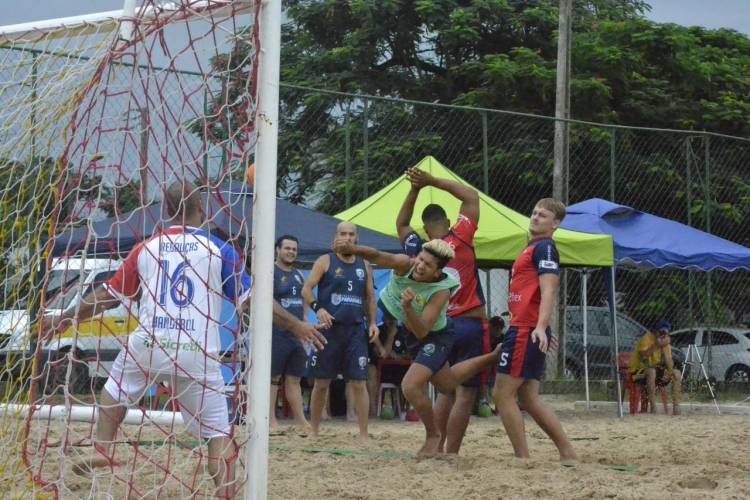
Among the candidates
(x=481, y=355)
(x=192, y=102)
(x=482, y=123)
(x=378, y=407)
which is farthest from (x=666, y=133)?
(x=192, y=102)

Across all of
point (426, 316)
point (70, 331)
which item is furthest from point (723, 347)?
point (70, 331)

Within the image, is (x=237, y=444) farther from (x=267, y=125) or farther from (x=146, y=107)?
(x=146, y=107)

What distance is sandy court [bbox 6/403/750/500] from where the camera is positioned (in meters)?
5.89

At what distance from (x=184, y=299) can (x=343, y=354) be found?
4.07 meters

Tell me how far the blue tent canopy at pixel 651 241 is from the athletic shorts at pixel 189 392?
8477 mm

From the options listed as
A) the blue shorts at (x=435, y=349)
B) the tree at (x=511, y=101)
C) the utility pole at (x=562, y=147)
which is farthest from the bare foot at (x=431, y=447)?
the utility pole at (x=562, y=147)

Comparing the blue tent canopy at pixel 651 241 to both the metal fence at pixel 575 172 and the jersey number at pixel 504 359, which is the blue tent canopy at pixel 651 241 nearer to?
the metal fence at pixel 575 172

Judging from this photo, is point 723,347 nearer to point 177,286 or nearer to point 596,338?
point 596,338

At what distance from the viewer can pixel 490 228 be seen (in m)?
12.1

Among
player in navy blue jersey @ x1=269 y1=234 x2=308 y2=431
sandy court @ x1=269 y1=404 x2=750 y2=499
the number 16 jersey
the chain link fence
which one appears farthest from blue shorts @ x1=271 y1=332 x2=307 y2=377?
the number 16 jersey

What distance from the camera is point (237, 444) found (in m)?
4.95

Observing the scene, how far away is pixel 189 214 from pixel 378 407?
7333 millimetres

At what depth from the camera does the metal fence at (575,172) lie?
1363 cm

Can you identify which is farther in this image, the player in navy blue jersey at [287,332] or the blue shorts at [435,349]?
the player in navy blue jersey at [287,332]
